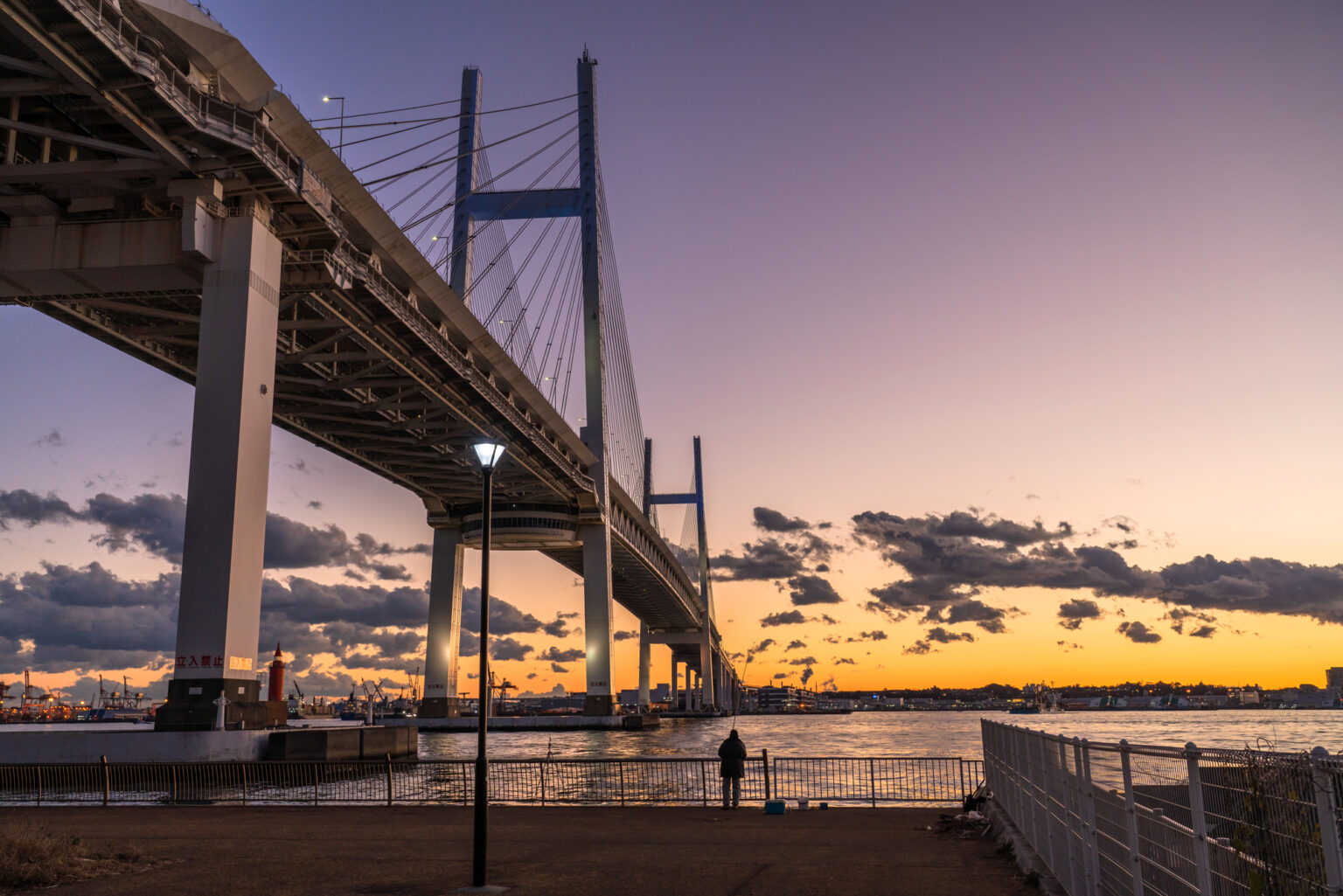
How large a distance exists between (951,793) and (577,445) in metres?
44.4

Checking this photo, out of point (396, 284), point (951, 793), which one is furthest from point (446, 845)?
point (396, 284)

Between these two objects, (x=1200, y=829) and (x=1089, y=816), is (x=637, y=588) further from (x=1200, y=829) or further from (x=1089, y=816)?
(x=1200, y=829)

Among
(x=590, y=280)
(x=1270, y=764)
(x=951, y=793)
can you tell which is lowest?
(x=951, y=793)

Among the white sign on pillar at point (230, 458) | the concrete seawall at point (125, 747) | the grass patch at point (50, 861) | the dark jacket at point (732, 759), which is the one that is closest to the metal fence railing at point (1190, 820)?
the dark jacket at point (732, 759)

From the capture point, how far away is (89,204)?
30.4m

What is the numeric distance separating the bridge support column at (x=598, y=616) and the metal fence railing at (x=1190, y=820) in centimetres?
6637

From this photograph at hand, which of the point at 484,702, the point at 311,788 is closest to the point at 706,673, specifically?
the point at 311,788

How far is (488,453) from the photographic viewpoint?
12.3 m

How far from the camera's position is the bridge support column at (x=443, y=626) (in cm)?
7944

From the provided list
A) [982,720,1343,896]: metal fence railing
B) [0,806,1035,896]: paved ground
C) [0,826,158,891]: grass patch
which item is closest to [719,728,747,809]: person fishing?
[0,806,1035,896]: paved ground

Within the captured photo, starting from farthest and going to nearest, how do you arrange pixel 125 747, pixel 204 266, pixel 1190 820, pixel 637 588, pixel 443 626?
1. pixel 637 588
2. pixel 443 626
3. pixel 204 266
4. pixel 125 747
5. pixel 1190 820

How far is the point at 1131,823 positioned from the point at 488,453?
790 centimetres

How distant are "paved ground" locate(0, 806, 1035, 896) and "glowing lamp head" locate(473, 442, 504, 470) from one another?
189 inches

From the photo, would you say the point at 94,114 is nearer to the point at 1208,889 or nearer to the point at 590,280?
the point at 1208,889
